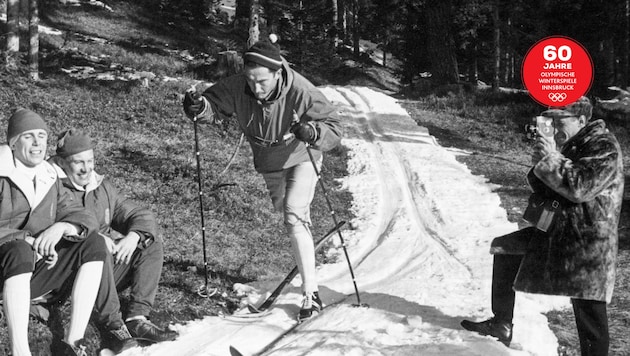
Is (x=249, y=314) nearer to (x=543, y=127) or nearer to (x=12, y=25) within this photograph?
(x=543, y=127)

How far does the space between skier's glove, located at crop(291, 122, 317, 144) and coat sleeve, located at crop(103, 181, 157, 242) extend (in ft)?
4.62

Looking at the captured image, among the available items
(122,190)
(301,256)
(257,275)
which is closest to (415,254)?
(257,275)

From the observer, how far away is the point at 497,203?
9.66 meters

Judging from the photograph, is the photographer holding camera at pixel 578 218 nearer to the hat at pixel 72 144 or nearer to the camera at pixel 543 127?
the camera at pixel 543 127

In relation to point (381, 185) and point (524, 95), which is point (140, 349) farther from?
point (524, 95)

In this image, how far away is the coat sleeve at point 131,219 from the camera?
5086 millimetres

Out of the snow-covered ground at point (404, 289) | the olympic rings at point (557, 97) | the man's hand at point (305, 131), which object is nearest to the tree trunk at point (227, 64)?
the olympic rings at point (557, 97)

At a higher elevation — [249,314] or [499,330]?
[499,330]

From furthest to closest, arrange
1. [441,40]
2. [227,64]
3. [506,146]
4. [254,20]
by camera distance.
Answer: [441,40]
[254,20]
[227,64]
[506,146]

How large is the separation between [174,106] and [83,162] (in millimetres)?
10438

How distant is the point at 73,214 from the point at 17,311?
0.86 meters

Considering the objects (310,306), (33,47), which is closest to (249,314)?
(310,306)

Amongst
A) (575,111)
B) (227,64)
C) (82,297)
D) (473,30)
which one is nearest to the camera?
(575,111)

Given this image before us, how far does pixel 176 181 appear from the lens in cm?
980
